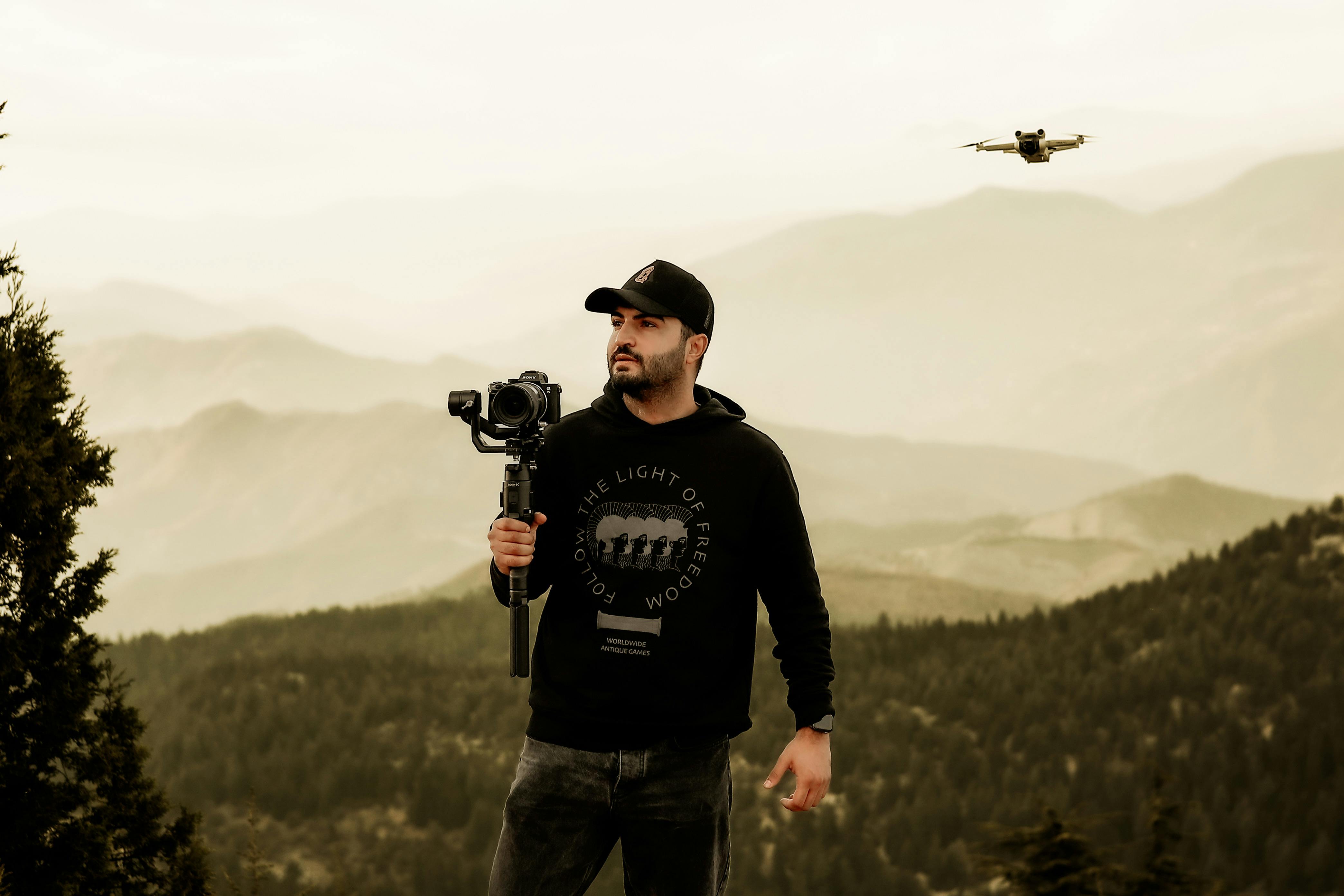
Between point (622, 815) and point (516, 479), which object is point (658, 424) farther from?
point (622, 815)

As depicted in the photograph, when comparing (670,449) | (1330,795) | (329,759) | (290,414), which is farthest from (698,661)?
(290,414)

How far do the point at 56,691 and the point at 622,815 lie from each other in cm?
967

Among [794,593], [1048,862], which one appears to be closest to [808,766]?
[794,593]

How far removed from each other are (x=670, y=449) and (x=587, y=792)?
1.39m

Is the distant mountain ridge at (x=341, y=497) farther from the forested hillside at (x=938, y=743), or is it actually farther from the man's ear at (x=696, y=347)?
the man's ear at (x=696, y=347)

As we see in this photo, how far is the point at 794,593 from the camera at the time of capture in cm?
421

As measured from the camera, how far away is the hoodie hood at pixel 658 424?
4234mm

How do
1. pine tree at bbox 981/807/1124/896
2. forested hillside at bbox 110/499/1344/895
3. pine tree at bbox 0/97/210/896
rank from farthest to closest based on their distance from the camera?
forested hillside at bbox 110/499/1344/895 < pine tree at bbox 0/97/210/896 < pine tree at bbox 981/807/1124/896

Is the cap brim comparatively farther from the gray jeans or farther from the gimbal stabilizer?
the gray jeans

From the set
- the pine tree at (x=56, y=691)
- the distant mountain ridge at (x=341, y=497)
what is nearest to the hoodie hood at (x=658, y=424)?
the pine tree at (x=56, y=691)

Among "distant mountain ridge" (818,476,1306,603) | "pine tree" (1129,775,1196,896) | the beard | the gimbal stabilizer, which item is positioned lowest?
"distant mountain ridge" (818,476,1306,603)

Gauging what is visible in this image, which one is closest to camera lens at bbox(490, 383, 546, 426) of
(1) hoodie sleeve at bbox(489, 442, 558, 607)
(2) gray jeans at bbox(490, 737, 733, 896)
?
(1) hoodie sleeve at bbox(489, 442, 558, 607)

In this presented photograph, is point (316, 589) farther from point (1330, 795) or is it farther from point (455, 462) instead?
point (1330, 795)

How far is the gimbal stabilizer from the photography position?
4.00 m
